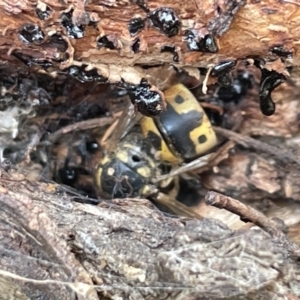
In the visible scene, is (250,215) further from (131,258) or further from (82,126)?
(82,126)

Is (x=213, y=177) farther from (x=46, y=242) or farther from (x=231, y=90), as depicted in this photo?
(x=46, y=242)

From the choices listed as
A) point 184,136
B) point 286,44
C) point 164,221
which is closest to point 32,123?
point 184,136

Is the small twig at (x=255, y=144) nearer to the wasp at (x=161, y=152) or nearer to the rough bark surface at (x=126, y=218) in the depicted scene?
the wasp at (x=161, y=152)

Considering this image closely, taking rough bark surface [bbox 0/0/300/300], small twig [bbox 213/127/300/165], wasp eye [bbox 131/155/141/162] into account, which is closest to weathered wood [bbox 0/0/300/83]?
rough bark surface [bbox 0/0/300/300]

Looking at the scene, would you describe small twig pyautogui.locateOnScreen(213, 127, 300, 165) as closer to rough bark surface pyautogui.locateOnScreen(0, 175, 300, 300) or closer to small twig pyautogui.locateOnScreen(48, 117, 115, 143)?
small twig pyautogui.locateOnScreen(48, 117, 115, 143)

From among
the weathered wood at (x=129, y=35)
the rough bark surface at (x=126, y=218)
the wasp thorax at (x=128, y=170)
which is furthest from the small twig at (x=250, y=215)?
the wasp thorax at (x=128, y=170)
